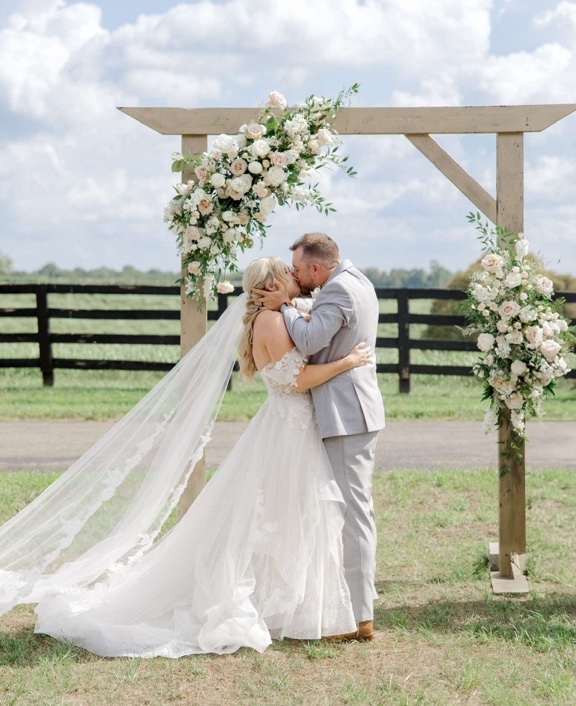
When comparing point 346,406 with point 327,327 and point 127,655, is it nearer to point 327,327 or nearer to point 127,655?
point 327,327

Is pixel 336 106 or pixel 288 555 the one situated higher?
pixel 336 106

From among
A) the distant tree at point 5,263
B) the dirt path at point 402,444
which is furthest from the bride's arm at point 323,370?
the distant tree at point 5,263

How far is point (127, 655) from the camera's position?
4.60 metres

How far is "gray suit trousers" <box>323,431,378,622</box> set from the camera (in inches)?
191

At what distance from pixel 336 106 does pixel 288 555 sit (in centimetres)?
272

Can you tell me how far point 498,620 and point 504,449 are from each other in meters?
1.16

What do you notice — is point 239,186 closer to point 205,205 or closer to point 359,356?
point 205,205

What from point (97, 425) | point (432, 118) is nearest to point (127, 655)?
point (432, 118)

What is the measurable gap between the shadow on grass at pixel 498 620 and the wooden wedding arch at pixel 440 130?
0.31m

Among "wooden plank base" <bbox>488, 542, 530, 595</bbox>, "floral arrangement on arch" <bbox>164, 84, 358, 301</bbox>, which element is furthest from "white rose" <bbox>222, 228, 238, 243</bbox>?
"wooden plank base" <bbox>488, 542, 530, 595</bbox>

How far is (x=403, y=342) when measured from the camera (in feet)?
44.2

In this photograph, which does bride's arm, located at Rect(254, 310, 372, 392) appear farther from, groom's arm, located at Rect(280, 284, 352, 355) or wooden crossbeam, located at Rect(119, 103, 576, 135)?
wooden crossbeam, located at Rect(119, 103, 576, 135)

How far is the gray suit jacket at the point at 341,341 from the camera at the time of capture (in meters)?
A: 4.73

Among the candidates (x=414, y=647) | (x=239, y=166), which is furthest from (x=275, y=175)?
(x=414, y=647)
